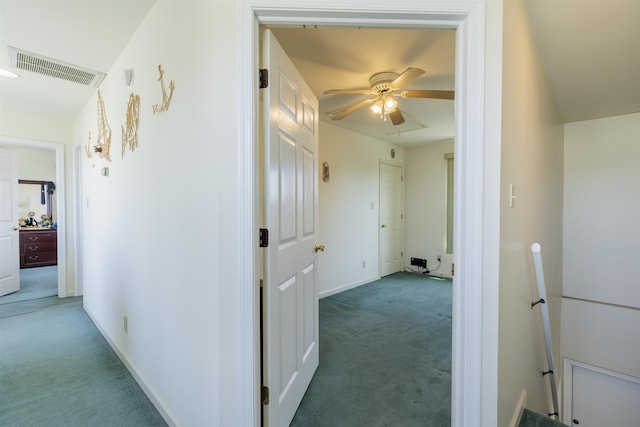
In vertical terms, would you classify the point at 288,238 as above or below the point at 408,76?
below

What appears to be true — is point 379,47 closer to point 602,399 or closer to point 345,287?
point 345,287

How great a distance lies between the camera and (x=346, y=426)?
5.03 feet

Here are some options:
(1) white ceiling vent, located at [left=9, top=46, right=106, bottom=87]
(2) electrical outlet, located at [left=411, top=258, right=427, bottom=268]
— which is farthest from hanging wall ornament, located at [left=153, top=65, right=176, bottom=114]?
(2) electrical outlet, located at [left=411, top=258, right=427, bottom=268]

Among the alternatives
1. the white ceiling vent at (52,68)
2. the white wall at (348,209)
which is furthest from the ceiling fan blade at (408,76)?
the white ceiling vent at (52,68)

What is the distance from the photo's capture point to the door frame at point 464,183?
110 cm

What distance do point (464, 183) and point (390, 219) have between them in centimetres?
397

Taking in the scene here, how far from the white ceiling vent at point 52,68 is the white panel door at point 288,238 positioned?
2.07 metres

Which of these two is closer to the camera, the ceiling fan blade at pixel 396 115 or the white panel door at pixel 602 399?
the ceiling fan blade at pixel 396 115

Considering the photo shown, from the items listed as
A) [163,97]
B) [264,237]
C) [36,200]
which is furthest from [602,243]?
[36,200]

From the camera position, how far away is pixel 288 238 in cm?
150

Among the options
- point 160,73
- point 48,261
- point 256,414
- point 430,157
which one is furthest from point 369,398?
point 48,261

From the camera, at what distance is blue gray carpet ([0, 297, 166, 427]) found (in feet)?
5.27

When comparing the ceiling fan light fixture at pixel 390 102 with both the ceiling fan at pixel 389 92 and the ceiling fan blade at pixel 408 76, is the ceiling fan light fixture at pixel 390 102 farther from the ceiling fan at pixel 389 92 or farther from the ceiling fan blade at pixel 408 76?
the ceiling fan blade at pixel 408 76

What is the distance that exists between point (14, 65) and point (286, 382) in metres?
3.26
